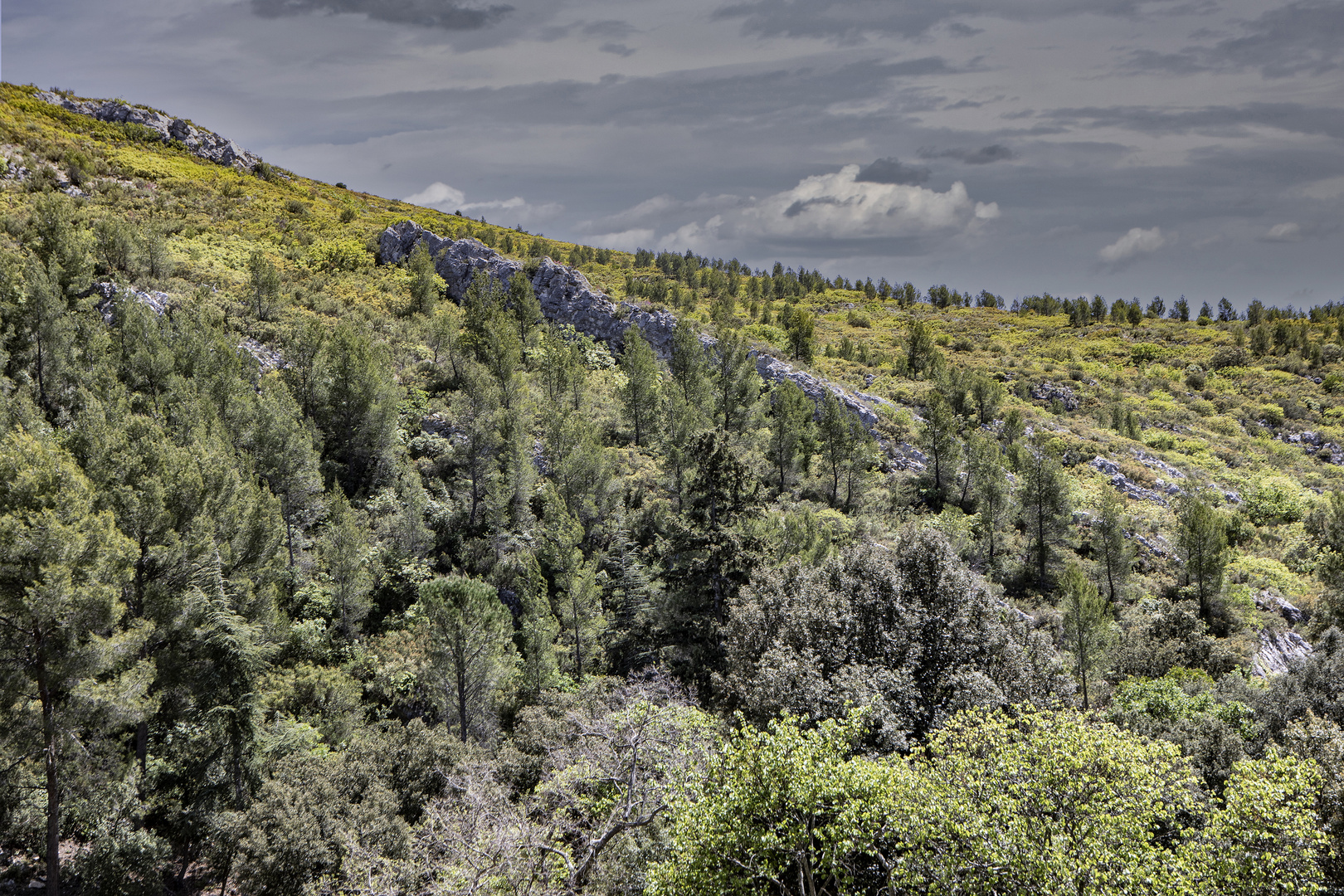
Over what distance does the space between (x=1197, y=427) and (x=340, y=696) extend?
9244 centimetres

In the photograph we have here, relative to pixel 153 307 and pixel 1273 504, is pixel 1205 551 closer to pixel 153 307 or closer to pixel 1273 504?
pixel 1273 504

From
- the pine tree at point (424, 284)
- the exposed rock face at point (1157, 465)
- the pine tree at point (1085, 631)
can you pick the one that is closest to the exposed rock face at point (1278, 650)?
the pine tree at point (1085, 631)

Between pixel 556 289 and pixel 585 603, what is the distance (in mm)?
55535

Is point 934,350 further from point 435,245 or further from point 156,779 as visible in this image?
point 156,779

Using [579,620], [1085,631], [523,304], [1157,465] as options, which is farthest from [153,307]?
[1157,465]

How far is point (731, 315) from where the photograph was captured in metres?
101

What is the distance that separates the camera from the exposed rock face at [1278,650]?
1503 inches

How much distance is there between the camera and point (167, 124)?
347 ft

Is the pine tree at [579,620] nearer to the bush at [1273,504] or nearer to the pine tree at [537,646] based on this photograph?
the pine tree at [537,646]

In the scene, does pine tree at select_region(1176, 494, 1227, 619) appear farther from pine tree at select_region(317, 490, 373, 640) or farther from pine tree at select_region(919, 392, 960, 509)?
pine tree at select_region(317, 490, 373, 640)

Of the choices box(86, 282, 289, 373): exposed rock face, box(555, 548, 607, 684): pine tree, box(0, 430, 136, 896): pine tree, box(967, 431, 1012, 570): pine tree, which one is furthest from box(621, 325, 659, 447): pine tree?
box(0, 430, 136, 896): pine tree

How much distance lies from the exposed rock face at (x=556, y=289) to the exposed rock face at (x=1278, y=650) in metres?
46.0

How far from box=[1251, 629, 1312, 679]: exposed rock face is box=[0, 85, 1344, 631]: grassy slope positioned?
486cm

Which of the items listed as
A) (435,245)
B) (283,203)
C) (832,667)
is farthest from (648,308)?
(832,667)
